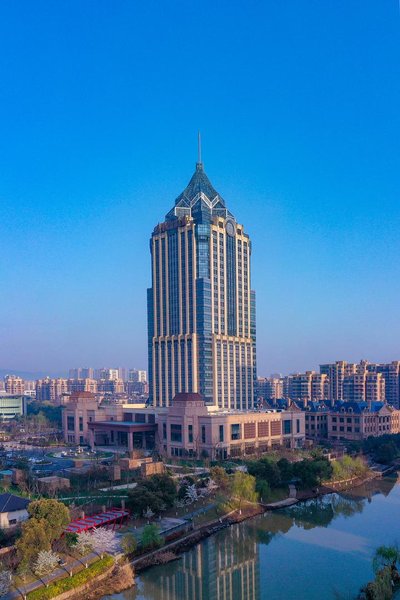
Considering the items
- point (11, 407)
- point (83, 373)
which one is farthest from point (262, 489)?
point (83, 373)

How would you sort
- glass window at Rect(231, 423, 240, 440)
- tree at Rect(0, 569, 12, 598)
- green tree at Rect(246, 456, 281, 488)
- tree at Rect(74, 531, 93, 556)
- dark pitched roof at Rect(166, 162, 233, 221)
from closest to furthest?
1. tree at Rect(0, 569, 12, 598)
2. tree at Rect(74, 531, 93, 556)
3. green tree at Rect(246, 456, 281, 488)
4. glass window at Rect(231, 423, 240, 440)
5. dark pitched roof at Rect(166, 162, 233, 221)

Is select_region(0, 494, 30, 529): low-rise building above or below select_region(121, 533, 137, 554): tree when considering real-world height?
above

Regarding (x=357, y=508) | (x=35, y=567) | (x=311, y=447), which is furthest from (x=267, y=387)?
(x=35, y=567)

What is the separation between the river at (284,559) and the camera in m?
10.2

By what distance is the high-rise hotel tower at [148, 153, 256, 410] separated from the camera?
29906 millimetres

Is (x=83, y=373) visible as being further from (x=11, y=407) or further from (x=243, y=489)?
(x=243, y=489)

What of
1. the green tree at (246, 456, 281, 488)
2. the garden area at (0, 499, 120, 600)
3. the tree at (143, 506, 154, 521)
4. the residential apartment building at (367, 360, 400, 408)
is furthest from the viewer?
the residential apartment building at (367, 360, 400, 408)

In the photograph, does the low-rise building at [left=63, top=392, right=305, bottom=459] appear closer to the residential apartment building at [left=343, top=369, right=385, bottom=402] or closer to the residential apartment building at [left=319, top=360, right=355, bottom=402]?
the residential apartment building at [left=343, top=369, right=385, bottom=402]

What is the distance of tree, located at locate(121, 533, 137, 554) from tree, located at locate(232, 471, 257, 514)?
3932mm

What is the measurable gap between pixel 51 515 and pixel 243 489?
558cm

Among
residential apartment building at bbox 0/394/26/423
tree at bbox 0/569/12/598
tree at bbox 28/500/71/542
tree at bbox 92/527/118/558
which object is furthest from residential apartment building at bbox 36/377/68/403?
tree at bbox 0/569/12/598

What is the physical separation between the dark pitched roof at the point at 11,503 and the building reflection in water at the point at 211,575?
317 cm

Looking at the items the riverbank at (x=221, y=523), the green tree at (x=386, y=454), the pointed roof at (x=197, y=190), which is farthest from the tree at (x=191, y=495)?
the pointed roof at (x=197, y=190)

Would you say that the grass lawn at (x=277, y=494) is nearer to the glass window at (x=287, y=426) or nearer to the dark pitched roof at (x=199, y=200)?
the glass window at (x=287, y=426)
